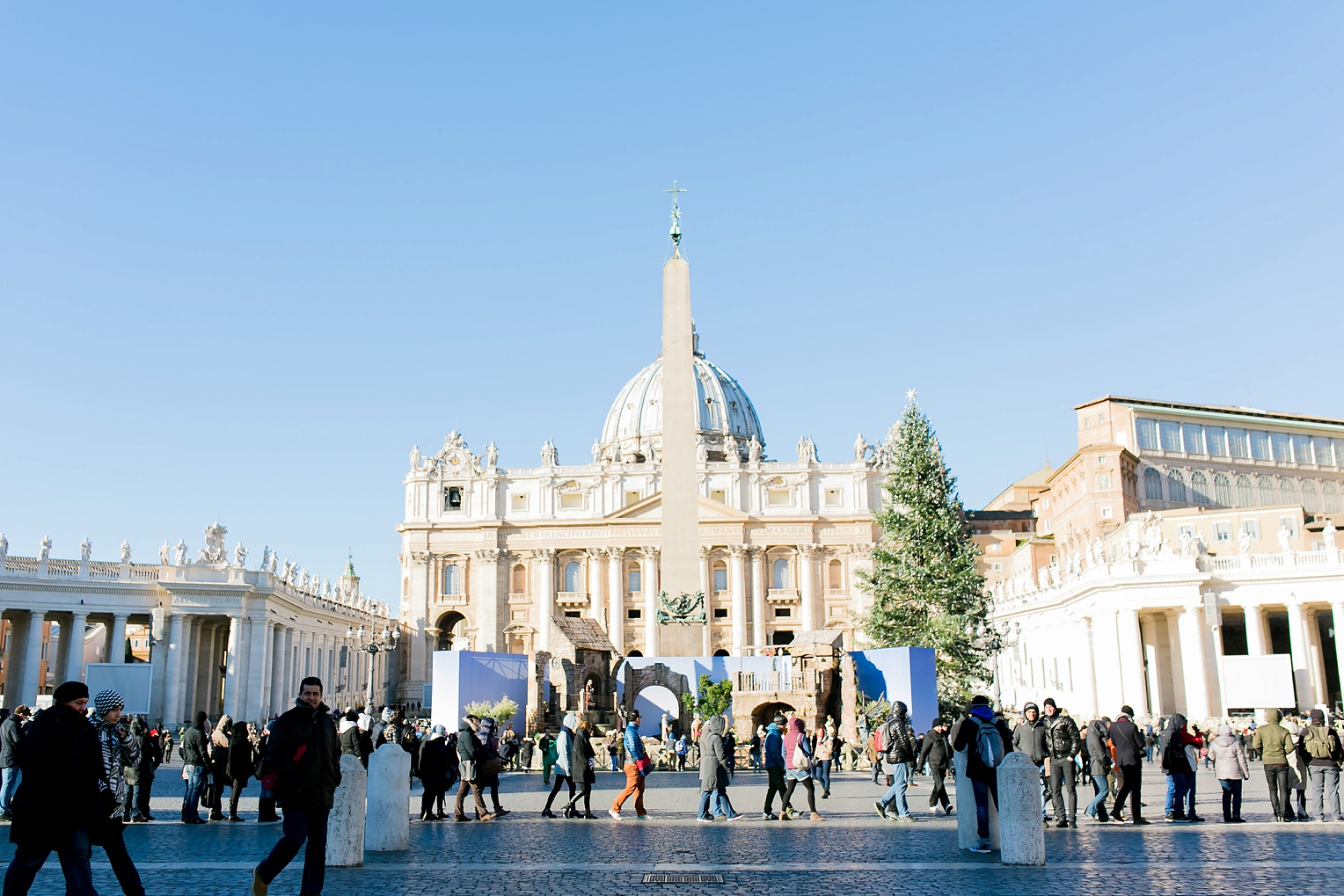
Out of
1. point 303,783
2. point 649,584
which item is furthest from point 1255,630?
point 649,584

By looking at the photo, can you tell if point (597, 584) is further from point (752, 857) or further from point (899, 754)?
point (752, 857)

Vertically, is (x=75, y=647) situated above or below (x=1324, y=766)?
above

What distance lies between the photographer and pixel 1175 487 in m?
50.0

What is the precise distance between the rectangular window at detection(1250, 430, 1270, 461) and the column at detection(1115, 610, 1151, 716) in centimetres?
2061

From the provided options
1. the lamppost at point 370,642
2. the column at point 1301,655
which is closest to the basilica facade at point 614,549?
the lamppost at point 370,642

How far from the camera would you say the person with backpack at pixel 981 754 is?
1006 centimetres

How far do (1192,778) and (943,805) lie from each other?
2929 mm

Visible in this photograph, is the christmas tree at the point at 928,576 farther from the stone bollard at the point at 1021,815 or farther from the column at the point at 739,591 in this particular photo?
the column at the point at 739,591

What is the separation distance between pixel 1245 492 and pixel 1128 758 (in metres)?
44.1

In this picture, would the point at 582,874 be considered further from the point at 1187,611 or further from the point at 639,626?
the point at 639,626

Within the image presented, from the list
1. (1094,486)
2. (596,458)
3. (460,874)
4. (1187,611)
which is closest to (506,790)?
(460,874)

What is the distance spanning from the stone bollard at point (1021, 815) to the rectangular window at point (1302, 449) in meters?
50.9

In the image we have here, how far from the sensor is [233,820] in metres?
13.7

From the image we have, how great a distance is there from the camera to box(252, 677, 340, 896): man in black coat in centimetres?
708
